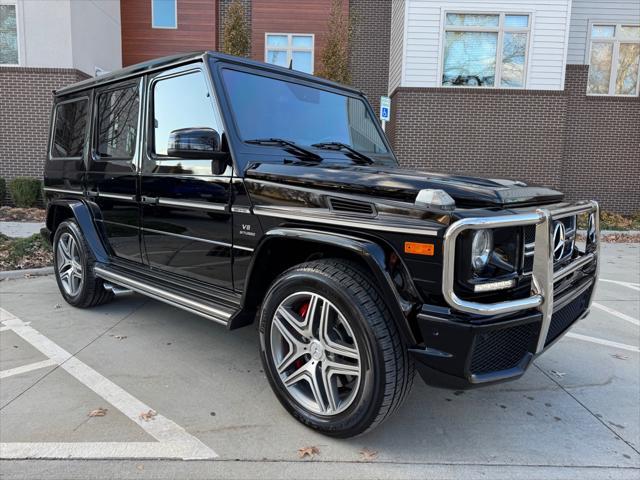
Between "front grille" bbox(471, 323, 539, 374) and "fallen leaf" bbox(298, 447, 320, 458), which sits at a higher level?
"front grille" bbox(471, 323, 539, 374)

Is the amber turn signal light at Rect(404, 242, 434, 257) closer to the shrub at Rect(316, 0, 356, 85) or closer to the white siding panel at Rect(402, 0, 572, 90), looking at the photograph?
the white siding panel at Rect(402, 0, 572, 90)

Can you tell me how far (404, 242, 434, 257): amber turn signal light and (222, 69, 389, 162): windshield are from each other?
1.36 m

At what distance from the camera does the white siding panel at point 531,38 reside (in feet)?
37.3

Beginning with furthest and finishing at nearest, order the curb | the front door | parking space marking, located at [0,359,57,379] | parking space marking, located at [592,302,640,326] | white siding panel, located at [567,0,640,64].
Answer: white siding panel, located at [567,0,640,64], the curb, parking space marking, located at [592,302,640,326], parking space marking, located at [0,359,57,379], the front door

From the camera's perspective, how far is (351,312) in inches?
89.0

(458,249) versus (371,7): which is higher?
(371,7)

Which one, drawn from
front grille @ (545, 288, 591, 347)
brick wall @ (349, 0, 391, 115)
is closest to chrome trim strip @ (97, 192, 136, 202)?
front grille @ (545, 288, 591, 347)

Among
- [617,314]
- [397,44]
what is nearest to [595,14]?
[397,44]

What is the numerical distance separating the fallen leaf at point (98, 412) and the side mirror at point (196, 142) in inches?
63.4

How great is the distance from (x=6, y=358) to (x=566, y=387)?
409cm

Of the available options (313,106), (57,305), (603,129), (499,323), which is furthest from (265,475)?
(603,129)

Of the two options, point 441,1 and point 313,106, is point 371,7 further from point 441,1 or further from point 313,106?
point 313,106

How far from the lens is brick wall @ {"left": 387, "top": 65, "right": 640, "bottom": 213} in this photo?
11914 millimetres

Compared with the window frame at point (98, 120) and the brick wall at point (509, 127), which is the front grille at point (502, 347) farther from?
the brick wall at point (509, 127)
